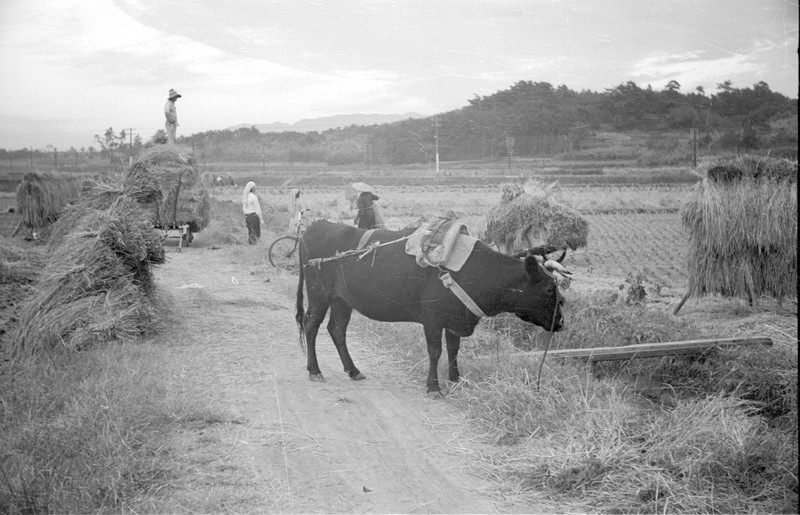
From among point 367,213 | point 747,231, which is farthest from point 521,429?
point 747,231

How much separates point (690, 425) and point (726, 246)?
608 cm

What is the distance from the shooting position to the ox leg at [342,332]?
22.3 feet

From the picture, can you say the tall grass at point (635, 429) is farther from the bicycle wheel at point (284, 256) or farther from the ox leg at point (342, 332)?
the bicycle wheel at point (284, 256)

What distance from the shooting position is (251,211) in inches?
632

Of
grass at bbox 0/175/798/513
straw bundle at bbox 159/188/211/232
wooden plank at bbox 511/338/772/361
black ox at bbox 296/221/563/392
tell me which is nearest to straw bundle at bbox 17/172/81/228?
straw bundle at bbox 159/188/211/232

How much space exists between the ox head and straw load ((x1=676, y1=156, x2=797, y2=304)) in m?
5.39

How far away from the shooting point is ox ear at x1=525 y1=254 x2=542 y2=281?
576 centimetres

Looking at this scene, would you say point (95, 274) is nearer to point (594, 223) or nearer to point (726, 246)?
point (726, 246)

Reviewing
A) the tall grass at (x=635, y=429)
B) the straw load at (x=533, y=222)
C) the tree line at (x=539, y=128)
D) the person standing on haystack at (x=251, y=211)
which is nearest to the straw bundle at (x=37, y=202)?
the tree line at (x=539, y=128)

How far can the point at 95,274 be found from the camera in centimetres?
818

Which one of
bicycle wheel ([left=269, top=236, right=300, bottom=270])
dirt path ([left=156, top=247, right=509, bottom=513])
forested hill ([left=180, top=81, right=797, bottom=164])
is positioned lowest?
dirt path ([left=156, top=247, right=509, bottom=513])

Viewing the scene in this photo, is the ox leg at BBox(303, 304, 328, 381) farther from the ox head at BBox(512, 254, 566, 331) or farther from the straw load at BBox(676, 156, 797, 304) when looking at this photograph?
the straw load at BBox(676, 156, 797, 304)

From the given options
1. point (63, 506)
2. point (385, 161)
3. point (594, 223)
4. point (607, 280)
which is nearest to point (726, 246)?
point (607, 280)

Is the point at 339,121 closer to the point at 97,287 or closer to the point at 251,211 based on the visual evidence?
the point at 251,211
